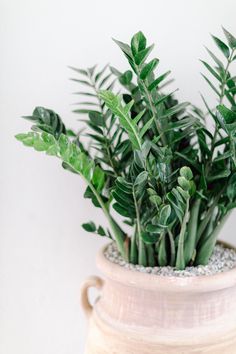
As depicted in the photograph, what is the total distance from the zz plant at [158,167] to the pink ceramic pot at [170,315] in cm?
5

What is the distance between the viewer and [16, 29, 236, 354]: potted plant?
2.29ft

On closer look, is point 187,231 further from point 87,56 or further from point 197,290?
point 87,56

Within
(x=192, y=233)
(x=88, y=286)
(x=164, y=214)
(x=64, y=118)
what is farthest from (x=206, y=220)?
(x=64, y=118)

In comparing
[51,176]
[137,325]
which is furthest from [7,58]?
[137,325]

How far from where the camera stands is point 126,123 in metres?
0.67

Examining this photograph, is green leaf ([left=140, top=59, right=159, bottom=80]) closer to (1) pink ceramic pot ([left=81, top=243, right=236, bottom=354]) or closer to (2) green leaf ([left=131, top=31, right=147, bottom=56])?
(2) green leaf ([left=131, top=31, right=147, bottom=56])

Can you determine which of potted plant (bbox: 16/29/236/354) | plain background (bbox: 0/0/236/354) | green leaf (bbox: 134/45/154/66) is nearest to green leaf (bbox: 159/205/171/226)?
potted plant (bbox: 16/29/236/354)

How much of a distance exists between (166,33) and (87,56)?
18cm

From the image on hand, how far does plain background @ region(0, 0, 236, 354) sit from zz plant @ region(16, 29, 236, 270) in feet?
0.64

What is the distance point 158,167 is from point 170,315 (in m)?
0.24

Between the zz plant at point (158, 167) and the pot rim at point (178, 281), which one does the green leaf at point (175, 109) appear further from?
the pot rim at point (178, 281)

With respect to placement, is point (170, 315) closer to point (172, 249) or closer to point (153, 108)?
point (172, 249)

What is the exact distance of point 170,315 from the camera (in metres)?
0.74

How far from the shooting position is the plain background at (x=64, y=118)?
1.01m
